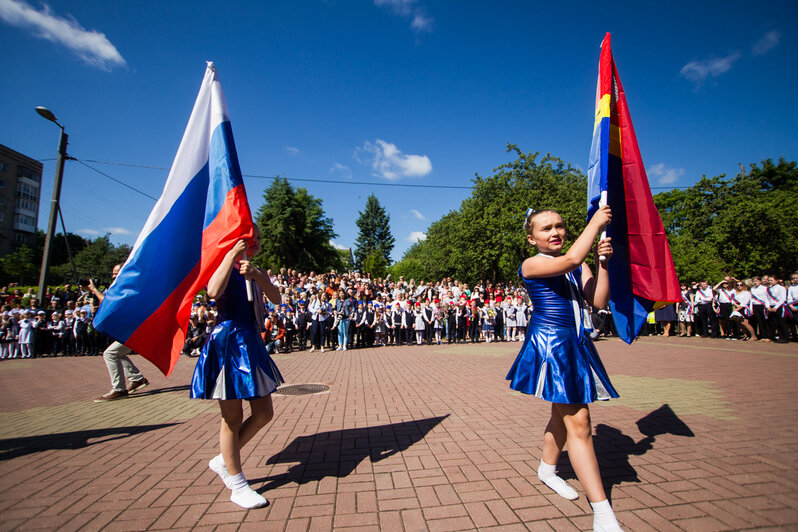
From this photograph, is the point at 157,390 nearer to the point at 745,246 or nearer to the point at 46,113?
the point at 46,113

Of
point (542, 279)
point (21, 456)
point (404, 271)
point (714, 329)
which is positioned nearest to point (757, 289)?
point (714, 329)

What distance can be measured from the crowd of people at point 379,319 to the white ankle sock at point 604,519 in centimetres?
1210

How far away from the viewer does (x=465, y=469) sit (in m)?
3.26

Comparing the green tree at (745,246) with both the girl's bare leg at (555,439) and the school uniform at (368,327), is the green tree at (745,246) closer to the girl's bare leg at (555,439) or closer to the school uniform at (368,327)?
the school uniform at (368,327)

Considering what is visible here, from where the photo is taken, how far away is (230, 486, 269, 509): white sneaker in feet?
8.81

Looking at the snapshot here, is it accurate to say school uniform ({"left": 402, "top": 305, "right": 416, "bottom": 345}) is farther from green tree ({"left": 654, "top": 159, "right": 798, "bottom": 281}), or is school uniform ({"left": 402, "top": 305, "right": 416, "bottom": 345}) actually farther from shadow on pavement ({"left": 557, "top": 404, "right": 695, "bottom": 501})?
green tree ({"left": 654, "top": 159, "right": 798, "bottom": 281})

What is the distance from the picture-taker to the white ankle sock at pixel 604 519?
220 cm

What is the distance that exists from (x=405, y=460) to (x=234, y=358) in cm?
186

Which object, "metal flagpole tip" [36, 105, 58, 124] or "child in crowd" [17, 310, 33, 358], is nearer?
"metal flagpole tip" [36, 105, 58, 124]

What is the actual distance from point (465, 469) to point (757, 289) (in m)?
15.0

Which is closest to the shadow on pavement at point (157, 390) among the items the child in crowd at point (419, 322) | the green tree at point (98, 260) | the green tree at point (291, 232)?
the child in crowd at point (419, 322)

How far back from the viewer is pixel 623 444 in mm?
3830

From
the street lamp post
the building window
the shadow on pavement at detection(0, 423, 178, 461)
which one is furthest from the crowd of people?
the building window

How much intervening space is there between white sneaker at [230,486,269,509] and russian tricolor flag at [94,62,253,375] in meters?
1.08
